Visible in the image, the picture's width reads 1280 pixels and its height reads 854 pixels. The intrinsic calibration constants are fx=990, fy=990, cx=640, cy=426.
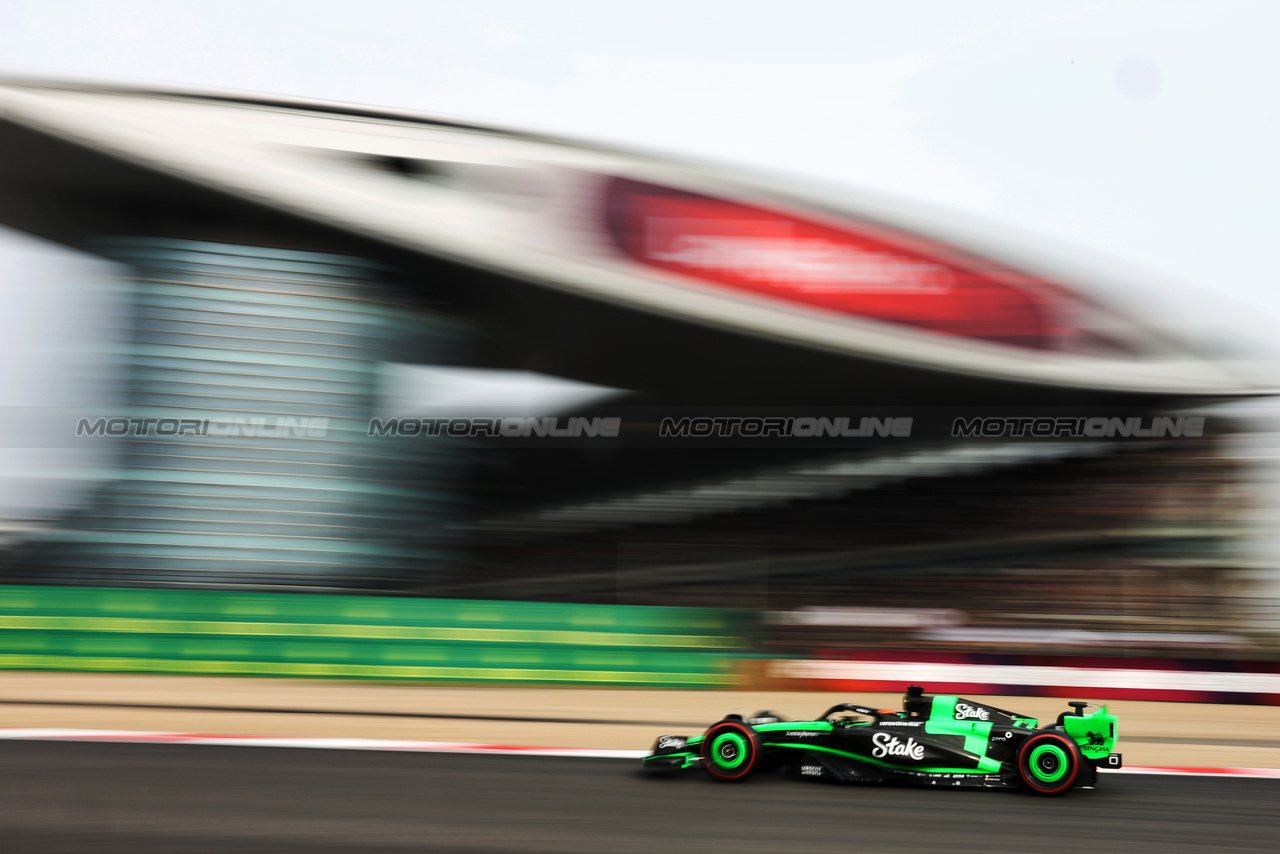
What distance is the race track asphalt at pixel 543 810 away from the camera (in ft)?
12.5

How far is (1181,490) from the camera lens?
17203 millimetres

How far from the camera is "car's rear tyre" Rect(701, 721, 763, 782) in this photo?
4.98m

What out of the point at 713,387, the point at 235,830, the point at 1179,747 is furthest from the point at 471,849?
the point at 713,387

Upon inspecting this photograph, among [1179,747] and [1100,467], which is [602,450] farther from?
[1179,747]

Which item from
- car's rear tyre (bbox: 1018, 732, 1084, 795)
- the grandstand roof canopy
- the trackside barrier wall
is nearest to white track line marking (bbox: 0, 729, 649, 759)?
car's rear tyre (bbox: 1018, 732, 1084, 795)

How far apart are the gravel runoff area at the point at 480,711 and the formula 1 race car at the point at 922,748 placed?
1634mm

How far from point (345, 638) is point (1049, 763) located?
6.24 metres

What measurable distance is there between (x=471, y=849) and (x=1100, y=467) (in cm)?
1706

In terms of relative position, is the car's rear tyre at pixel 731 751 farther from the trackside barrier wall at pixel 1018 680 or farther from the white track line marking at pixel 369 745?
the trackside barrier wall at pixel 1018 680

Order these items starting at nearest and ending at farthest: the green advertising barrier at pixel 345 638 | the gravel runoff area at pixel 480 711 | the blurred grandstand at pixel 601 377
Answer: the gravel runoff area at pixel 480 711
the green advertising barrier at pixel 345 638
the blurred grandstand at pixel 601 377

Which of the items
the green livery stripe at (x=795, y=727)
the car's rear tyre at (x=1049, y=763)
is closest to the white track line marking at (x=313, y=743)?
the green livery stripe at (x=795, y=727)

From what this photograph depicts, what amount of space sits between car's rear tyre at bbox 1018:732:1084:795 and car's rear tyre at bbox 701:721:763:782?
127 cm

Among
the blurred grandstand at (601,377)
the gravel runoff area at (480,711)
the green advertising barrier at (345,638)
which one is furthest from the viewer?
the blurred grandstand at (601,377)

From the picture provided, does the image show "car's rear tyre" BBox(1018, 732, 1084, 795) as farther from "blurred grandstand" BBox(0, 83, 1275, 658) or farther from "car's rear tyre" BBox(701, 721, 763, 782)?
"blurred grandstand" BBox(0, 83, 1275, 658)
